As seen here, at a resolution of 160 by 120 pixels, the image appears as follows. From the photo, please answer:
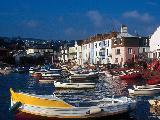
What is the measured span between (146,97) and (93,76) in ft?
110

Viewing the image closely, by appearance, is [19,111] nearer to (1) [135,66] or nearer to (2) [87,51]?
(1) [135,66]

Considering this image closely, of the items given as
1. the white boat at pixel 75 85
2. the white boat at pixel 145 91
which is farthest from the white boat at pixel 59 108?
the white boat at pixel 75 85

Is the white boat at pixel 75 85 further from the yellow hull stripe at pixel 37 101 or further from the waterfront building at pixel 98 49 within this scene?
the waterfront building at pixel 98 49

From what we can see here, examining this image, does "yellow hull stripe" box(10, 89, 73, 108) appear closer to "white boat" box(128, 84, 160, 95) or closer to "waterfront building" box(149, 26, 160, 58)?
"white boat" box(128, 84, 160, 95)

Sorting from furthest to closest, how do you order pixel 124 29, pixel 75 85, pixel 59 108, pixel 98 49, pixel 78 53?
pixel 78 53
pixel 98 49
pixel 124 29
pixel 75 85
pixel 59 108

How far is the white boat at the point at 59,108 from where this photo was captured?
3562cm

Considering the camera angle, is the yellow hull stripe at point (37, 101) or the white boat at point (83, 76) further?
the white boat at point (83, 76)

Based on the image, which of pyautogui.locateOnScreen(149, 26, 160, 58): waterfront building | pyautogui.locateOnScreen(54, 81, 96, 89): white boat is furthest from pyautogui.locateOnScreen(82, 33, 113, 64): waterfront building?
pyautogui.locateOnScreen(54, 81, 96, 89): white boat

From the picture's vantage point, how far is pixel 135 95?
54.1m

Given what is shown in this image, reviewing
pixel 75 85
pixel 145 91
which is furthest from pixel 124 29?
pixel 145 91

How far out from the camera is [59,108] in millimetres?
35656

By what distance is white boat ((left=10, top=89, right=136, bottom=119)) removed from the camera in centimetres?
3562

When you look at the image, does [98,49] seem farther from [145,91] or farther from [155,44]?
[145,91]

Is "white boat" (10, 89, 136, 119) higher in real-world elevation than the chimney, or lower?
lower
